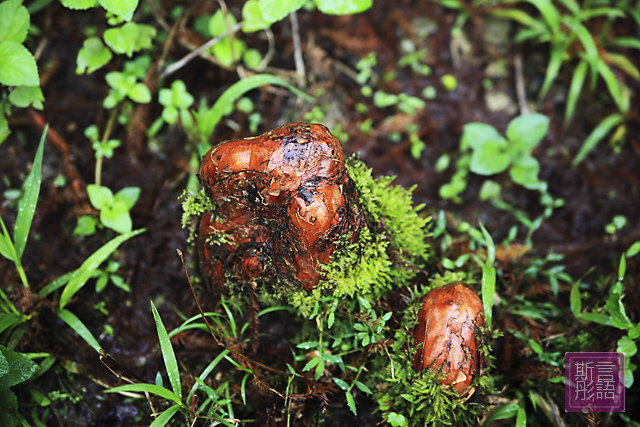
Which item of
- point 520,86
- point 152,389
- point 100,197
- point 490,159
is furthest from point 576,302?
point 100,197

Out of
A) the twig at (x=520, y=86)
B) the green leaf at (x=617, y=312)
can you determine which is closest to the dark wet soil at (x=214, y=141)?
the twig at (x=520, y=86)

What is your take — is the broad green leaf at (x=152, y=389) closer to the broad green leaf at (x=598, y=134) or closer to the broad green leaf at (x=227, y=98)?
the broad green leaf at (x=227, y=98)

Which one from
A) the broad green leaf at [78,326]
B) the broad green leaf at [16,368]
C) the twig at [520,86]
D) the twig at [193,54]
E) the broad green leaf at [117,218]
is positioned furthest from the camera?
the twig at [520,86]

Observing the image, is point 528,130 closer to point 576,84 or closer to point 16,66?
point 576,84

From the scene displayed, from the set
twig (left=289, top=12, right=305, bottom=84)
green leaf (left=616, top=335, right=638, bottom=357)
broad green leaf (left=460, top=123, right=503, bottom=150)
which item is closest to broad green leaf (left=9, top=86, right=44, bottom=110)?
twig (left=289, top=12, right=305, bottom=84)

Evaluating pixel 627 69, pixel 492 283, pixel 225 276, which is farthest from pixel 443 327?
pixel 627 69

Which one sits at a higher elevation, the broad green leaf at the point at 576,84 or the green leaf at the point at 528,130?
the broad green leaf at the point at 576,84

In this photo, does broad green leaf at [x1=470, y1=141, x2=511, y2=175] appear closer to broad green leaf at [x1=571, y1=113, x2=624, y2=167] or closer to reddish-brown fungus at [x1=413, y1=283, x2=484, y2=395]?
broad green leaf at [x1=571, y1=113, x2=624, y2=167]
